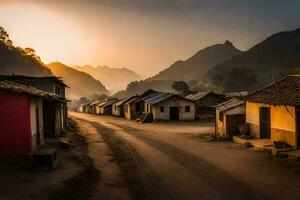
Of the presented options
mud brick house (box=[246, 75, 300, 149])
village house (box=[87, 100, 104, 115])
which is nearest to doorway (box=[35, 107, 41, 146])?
mud brick house (box=[246, 75, 300, 149])

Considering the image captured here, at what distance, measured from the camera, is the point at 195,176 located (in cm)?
1769

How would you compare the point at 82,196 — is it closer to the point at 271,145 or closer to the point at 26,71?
the point at 271,145

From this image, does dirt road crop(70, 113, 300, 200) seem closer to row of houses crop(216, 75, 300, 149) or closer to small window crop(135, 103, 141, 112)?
row of houses crop(216, 75, 300, 149)

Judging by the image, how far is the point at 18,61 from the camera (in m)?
128

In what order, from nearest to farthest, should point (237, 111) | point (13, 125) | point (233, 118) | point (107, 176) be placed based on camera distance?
point (13, 125), point (107, 176), point (233, 118), point (237, 111)

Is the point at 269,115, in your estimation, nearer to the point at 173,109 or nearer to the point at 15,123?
the point at 15,123

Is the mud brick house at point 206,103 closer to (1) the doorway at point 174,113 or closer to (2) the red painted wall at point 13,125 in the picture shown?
(1) the doorway at point 174,113

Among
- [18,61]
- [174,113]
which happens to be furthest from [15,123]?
[18,61]

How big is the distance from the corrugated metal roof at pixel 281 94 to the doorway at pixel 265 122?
40.9 inches

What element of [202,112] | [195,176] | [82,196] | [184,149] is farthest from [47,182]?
[202,112]

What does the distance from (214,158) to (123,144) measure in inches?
373

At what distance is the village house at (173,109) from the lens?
58.0 metres

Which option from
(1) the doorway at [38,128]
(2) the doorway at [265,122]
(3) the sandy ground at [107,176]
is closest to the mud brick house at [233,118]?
(2) the doorway at [265,122]

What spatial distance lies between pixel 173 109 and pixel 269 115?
31.1 metres
